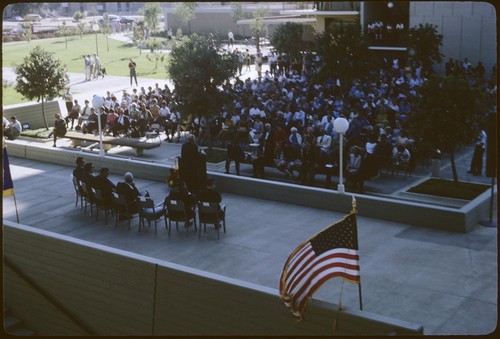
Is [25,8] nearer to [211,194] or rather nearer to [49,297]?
[211,194]

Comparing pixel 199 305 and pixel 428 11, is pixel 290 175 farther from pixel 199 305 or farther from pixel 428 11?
pixel 428 11

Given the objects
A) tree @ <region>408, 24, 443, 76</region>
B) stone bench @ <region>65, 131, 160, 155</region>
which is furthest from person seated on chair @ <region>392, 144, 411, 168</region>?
tree @ <region>408, 24, 443, 76</region>

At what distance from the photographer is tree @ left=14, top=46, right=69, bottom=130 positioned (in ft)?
82.8

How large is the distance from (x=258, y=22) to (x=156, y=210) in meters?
41.3

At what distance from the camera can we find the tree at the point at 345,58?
29109 millimetres

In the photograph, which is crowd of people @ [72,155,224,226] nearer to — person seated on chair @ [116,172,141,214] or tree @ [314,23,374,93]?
person seated on chair @ [116,172,141,214]

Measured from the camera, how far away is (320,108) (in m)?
23.7

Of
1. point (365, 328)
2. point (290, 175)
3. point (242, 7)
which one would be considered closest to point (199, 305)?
point (365, 328)

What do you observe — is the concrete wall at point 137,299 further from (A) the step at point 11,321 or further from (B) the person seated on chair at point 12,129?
(B) the person seated on chair at point 12,129

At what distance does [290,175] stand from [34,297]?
805cm

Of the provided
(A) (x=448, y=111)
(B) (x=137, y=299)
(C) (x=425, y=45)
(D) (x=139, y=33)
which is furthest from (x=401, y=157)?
(D) (x=139, y=33)

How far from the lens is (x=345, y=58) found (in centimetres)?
2911

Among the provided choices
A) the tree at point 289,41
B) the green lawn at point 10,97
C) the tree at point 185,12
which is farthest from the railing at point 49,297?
the tree at point 185,12

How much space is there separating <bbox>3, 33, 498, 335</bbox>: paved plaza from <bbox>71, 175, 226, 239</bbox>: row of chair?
0.24 m
